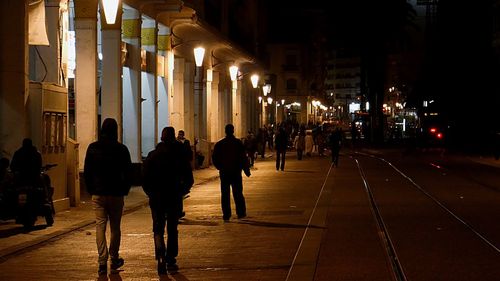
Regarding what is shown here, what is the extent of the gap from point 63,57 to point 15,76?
11.8 ft

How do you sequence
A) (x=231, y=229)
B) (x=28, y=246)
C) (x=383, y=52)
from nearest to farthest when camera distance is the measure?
(x=28, y=246) < (x=231, y=229) < (x=383, y=52)

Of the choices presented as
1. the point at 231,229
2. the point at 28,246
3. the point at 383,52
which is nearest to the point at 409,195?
the point at 231,229

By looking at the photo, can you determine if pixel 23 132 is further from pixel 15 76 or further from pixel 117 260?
pixel 117 260

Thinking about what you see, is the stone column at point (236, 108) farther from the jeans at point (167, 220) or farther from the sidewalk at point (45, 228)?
the jeans at point (167, 220)

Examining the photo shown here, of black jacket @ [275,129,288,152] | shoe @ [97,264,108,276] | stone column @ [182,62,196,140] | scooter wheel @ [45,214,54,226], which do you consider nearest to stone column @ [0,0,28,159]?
scooter wheel @ [45,214,54,226]

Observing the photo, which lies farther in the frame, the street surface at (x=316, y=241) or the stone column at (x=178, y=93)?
the stone column at (x=178, y=93)

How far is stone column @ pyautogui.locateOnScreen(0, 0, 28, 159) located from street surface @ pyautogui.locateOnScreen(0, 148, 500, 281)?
267cm

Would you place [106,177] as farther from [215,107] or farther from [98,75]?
[215,107]

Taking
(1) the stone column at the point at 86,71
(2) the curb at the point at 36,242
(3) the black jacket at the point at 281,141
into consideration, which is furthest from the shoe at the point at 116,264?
(3) the black jacket at the point at 281,141

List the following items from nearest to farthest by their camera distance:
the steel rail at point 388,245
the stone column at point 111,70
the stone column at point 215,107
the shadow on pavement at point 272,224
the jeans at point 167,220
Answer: the steel rail at point 388,245 < the jeans at point 167,220 < the shadow on pavement at point 272,224 < the stone column at point 111,70 < the stone column at point 215,107

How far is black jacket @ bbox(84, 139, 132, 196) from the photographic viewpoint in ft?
38.0

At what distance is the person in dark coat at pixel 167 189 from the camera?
12.0 meters

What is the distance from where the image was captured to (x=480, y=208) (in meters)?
20.1

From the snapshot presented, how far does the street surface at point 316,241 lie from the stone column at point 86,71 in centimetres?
341
